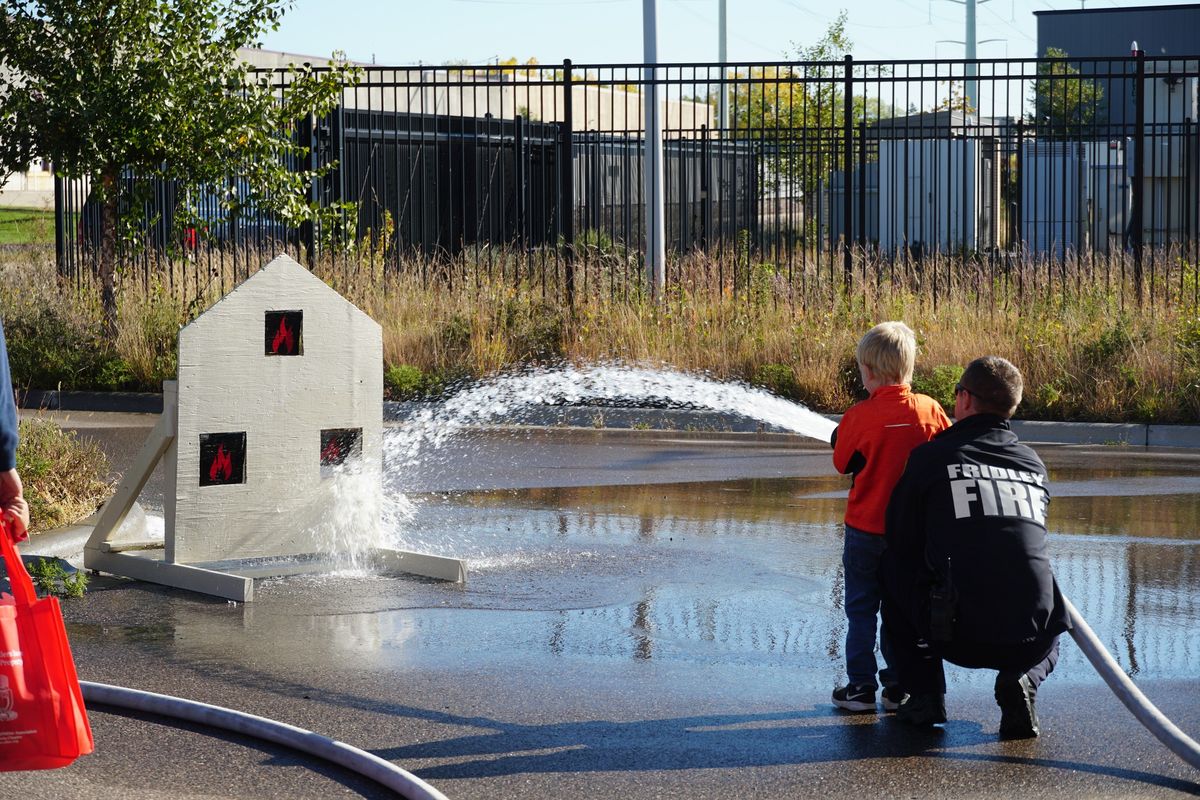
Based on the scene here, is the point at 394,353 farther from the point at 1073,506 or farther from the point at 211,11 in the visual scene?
the point at 1073,506

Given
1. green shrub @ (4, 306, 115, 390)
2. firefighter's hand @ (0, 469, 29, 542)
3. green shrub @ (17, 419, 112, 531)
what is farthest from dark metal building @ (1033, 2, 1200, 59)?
firefighter's hand @ (0, 469, 29, 542)

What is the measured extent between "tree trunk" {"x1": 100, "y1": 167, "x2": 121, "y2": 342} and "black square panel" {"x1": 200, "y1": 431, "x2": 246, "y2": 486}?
8.21 metres

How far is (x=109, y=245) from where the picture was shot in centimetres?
1522

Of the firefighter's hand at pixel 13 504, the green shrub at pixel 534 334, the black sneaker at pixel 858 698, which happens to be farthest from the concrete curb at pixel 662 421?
the firefighter's hand at pixel 13 504

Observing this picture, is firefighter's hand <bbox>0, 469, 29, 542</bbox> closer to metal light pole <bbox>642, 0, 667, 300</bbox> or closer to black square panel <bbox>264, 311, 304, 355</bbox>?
black square panel <bbox>264, 311, 304, 355</bbox>

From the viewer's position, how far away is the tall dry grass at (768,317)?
13195mm

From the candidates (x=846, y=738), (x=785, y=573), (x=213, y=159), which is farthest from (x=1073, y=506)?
(x=213, y=159)

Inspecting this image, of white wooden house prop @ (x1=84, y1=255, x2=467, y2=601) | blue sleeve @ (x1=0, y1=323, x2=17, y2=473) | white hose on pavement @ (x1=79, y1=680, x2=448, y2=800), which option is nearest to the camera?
blue sleeve @ (x1=0, y1=323, x2=17, y2=473)

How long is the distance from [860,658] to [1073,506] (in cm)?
458

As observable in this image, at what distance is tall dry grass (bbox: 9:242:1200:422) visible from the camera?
1320 cm

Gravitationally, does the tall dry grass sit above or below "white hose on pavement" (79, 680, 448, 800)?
above

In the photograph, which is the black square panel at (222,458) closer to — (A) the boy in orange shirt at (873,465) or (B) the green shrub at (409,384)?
(A) the boy in orange shirt at (873,465)

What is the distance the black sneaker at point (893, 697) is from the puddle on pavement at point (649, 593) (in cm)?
38

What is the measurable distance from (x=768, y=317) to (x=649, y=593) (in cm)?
791
